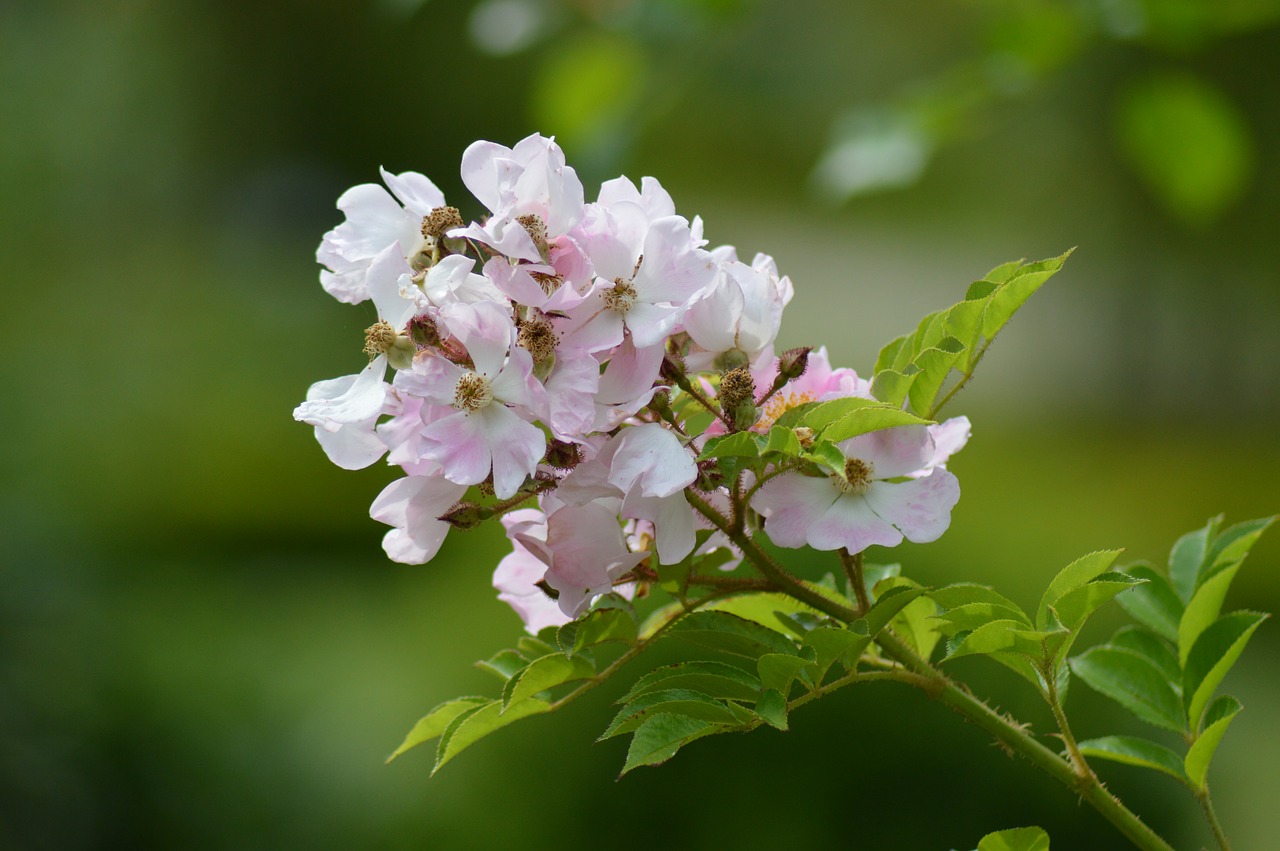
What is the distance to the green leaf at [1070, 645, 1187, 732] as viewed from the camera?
0.60 metres

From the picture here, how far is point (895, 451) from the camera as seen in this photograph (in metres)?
0.52

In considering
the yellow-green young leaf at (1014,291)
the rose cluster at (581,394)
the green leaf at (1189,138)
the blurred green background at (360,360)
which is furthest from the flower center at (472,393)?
the green leaf at (1189,138)

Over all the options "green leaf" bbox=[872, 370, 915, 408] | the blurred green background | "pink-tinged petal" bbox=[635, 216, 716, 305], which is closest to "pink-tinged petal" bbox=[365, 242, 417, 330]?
"pink-tinged petal" bbox=[635, 216, 716, 305]

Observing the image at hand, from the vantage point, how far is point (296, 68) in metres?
7.16

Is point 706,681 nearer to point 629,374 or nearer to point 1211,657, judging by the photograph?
point 629,374

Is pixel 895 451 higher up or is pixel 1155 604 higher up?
pixel 895 451

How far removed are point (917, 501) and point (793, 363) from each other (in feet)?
0.27

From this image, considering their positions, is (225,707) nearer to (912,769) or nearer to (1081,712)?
(912,769)

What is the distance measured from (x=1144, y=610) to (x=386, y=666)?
2.22 m

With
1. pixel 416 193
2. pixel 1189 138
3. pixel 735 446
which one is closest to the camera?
pixel 735 446

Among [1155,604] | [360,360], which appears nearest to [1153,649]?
[1155,604]

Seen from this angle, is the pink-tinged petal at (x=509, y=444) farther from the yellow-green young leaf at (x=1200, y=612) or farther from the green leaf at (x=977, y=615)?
the yellow-green young leaf at (x=1200, y=612)

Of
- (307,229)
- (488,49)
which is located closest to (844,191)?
(488,49)

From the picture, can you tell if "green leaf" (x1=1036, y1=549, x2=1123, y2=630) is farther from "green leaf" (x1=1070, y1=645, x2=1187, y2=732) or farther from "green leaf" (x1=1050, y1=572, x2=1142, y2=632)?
"green leaf" (x1=1070, y1=645, x2=1187, y2=732)
